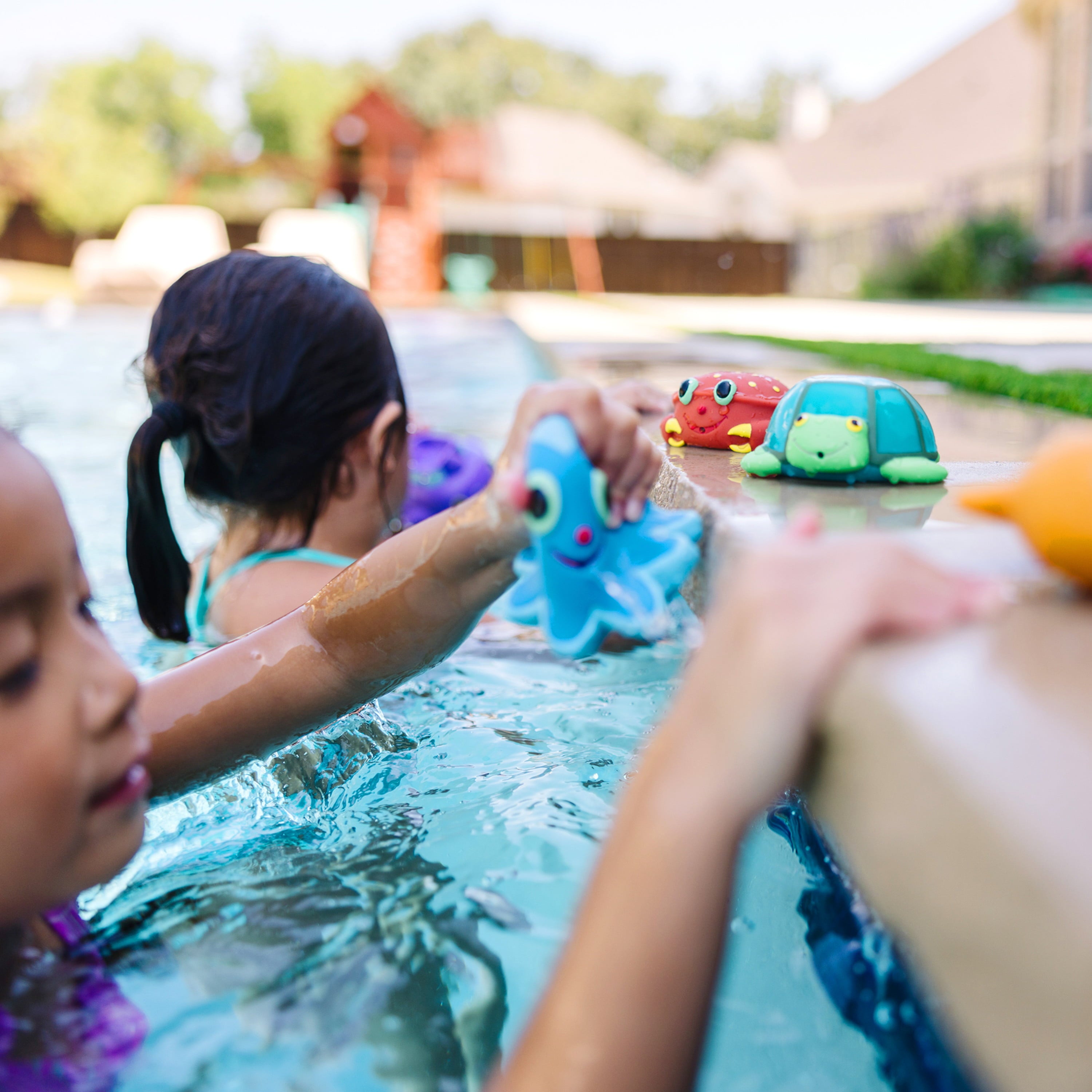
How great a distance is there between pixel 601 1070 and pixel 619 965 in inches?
3.0

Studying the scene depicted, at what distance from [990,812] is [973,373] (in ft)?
14.3

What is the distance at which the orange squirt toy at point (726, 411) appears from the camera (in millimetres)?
2264

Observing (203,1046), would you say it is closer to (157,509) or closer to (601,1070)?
(601,1070)

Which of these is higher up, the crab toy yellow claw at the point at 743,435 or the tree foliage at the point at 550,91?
the tree foliage at the point at 550,91

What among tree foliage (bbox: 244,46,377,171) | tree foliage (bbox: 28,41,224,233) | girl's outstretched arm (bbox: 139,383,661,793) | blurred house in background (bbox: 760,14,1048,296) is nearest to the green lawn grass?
girl's outstretched arm (bbox: 139,383,661,793)

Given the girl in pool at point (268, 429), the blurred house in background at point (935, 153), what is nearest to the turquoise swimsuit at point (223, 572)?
the girl in pool at point (268, 429)

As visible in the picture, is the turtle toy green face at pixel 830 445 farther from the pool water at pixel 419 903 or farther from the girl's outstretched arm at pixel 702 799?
the girl's outstretched arm at pixel 702 799

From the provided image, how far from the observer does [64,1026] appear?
126cm

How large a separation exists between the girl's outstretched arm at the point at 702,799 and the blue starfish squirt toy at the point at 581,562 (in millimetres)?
380

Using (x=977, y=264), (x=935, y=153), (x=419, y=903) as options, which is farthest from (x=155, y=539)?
(x=935, y=153)

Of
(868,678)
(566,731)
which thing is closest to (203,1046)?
(868,678)

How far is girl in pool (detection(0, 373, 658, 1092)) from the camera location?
0.98m

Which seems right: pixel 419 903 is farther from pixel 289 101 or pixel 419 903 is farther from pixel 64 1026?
pixel 289 101

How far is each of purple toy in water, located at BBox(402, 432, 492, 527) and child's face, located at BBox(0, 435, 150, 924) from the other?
1.94m
